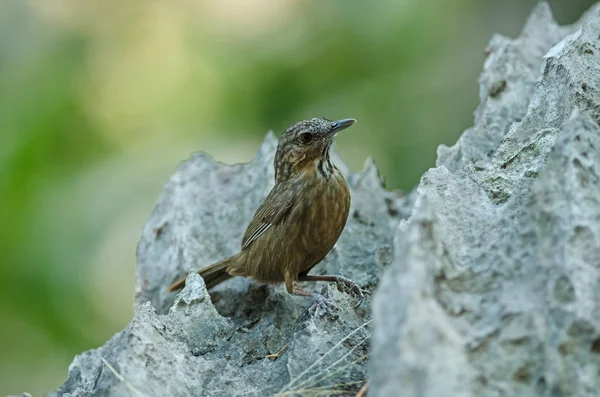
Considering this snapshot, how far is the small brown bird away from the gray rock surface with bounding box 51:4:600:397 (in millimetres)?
136

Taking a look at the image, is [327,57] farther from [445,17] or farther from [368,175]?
[368,175]

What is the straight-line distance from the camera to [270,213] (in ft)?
14.5

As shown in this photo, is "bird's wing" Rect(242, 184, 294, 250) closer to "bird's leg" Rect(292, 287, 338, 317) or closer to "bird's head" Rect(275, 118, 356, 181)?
"bird's head" Rect(275, 118, 356, 181)

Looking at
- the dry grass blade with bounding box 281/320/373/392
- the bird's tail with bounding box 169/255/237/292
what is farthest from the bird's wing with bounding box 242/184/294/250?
the dry grass blade with bounding box 281/320/373/392

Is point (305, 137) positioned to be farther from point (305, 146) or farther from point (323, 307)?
point (323, 307)

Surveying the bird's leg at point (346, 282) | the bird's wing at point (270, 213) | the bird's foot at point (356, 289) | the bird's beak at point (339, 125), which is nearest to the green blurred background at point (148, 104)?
the bird's beak at point (339, 125)

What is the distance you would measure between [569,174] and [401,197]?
296cm

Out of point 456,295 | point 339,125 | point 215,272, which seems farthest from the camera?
point 339,125

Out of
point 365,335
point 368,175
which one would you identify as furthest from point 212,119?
point 365,335

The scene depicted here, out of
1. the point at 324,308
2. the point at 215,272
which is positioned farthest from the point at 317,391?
the point at 215,272

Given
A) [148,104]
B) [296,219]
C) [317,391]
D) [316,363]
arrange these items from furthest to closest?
[148,104]
[296,219]
[316,363]
[317,391]

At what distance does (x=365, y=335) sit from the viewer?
2980mm

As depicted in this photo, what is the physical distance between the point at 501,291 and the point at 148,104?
20.3 feet

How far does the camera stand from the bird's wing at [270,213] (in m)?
4.39
